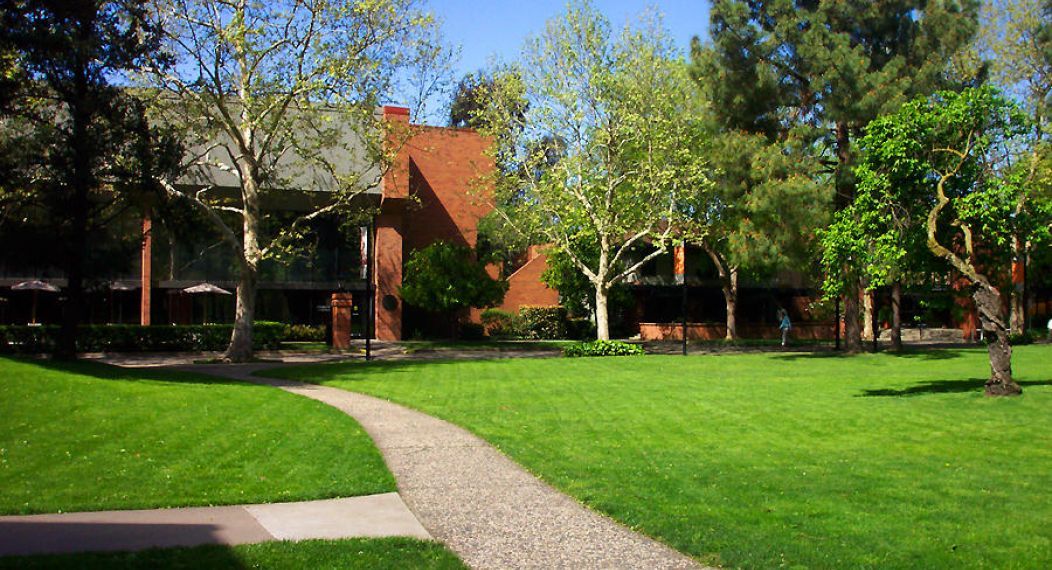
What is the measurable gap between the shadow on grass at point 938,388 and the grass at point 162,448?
11.5m

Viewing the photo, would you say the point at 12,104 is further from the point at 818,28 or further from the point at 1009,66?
the point at 1009,66

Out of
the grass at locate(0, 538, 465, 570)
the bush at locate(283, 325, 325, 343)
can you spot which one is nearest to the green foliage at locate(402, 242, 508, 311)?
the bush at locate(283, 325, 325, 343)

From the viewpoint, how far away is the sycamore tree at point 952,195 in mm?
16734

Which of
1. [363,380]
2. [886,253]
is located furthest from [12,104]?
[886,253]

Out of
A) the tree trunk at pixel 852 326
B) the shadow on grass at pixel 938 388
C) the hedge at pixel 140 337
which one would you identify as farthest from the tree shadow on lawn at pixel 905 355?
the hedge at pixel 140 337

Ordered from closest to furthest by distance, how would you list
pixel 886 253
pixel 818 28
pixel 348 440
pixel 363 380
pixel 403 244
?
pixel 348 440 < pixel 886 253 < pixel 363 380 < pixel 818 28 < pixel 403 244

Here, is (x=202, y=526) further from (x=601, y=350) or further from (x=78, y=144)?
(x=601, y=350)

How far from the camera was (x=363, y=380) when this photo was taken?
21844mm

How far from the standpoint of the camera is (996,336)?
17.0 metres

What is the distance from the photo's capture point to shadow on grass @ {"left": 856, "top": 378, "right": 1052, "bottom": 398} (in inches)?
744

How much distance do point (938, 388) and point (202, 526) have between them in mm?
17331

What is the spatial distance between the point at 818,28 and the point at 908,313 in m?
32.2

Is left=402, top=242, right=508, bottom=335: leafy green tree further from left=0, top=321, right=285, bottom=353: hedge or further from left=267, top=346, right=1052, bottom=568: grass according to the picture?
left=267, top=346, right=1052, bottom=568: grass

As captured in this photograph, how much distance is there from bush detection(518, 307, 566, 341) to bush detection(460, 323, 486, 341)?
2.96 m
